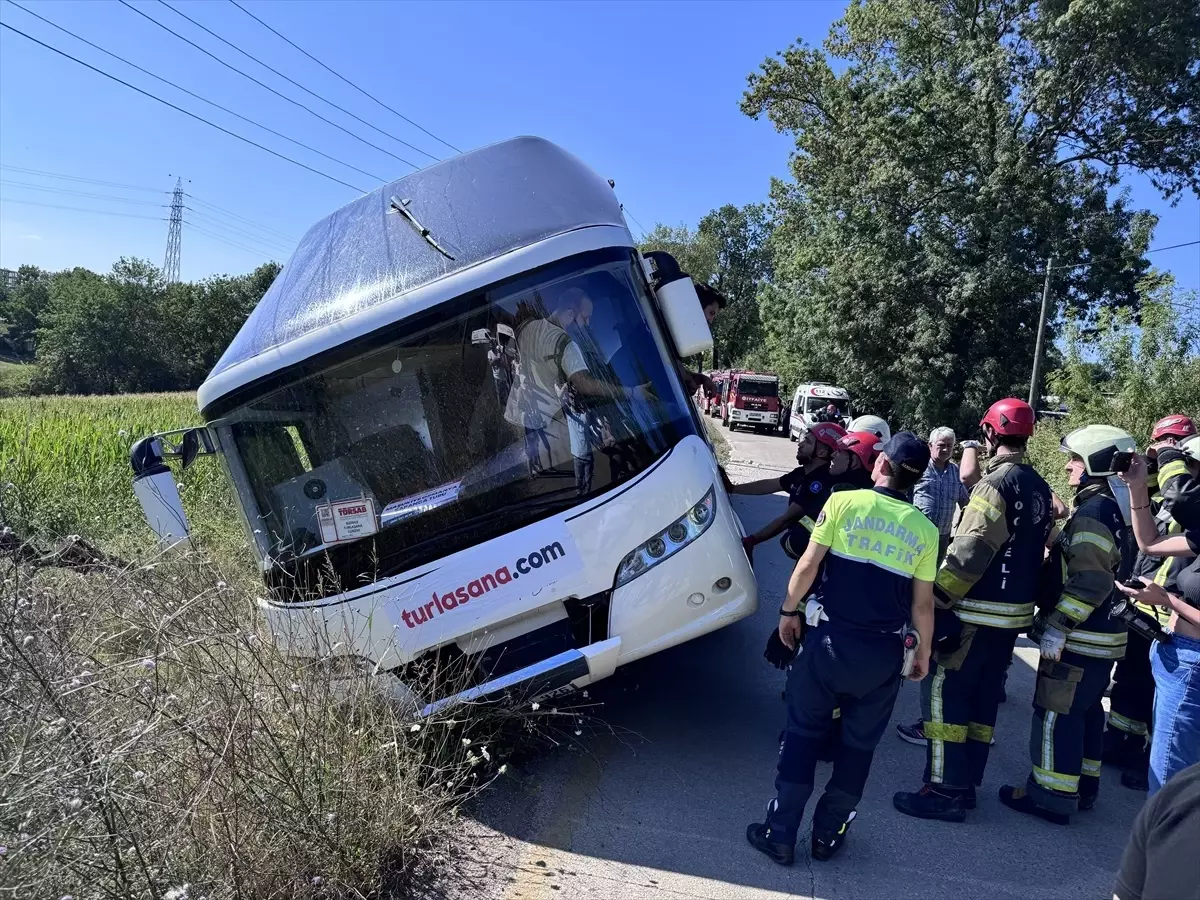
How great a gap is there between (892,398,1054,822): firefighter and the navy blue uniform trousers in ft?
2.36

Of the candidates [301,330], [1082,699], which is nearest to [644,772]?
[1082,699]

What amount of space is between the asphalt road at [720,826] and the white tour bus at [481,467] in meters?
0.65

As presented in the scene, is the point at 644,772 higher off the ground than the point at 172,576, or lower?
lower

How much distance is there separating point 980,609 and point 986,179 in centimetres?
2401

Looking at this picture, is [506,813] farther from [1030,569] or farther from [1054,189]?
[1054,189]

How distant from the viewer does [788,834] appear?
10.6 feet

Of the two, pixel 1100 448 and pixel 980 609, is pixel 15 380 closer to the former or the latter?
pixel 980 609

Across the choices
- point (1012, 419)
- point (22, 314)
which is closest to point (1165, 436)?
point (1012, 419)

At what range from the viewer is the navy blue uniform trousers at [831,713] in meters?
3.09

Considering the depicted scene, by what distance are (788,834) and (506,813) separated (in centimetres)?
129

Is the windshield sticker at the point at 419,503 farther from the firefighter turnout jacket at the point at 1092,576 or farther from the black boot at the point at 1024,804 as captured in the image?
the black boot at the point at 1024,804

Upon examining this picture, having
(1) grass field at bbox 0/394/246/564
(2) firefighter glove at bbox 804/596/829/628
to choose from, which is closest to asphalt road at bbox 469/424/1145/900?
(2) firefighter glove at bbox 804/596/829/628

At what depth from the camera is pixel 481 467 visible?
3.80m

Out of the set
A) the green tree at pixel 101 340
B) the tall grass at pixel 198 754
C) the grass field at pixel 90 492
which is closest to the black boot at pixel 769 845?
the tall grass at pixel 198 754
